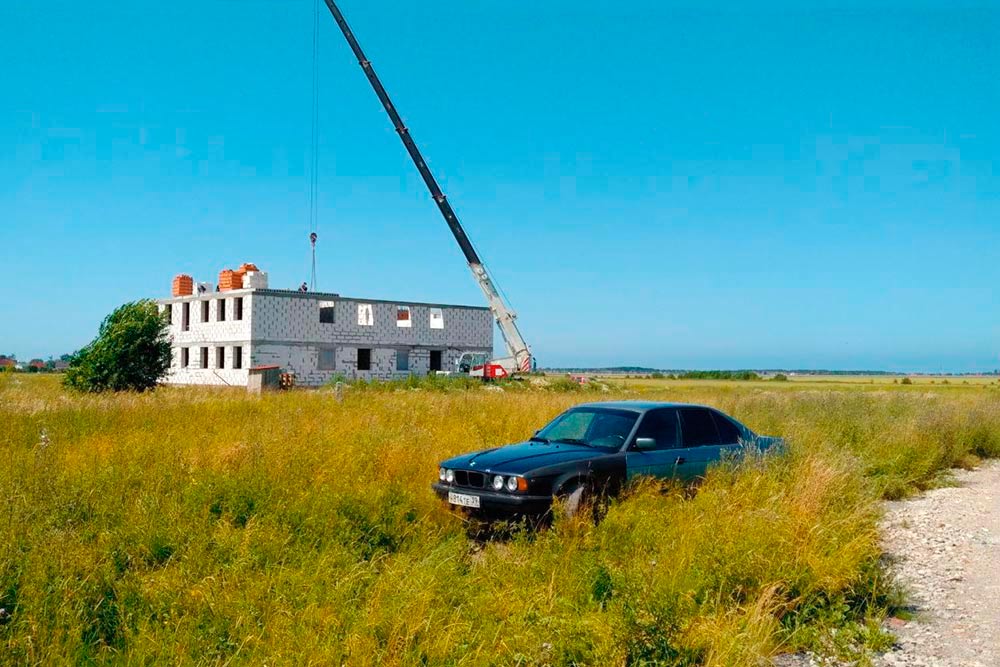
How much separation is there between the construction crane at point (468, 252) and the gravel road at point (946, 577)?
95.5 feet

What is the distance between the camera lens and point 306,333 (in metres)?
41.2

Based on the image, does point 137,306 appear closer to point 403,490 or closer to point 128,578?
point 403,490

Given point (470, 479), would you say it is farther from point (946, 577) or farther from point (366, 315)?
point (366, 315)

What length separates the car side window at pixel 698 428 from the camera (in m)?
9.76

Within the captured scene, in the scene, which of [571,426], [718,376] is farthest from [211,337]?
[718,376]

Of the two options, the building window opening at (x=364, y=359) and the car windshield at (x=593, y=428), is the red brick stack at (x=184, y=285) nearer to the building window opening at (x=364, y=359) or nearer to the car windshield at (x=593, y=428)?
the building window opening at (x=364, y=359)

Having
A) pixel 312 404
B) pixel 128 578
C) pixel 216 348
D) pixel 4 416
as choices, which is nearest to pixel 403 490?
pixel 128 578

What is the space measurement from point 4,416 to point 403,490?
8.45 metres

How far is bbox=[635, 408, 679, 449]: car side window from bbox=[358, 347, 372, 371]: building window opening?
3476 cm

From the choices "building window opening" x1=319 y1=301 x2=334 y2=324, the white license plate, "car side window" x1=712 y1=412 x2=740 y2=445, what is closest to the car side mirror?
"car side window" x1=712 y1=412 x2=740 y2=445

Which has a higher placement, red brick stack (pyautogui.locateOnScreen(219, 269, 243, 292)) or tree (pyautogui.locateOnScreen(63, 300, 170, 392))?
red brick stack (pyautogui.locateOnScreen(219, 269, 243, 292))

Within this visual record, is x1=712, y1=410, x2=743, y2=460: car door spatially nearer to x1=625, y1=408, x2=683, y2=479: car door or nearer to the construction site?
x1=625, y1=408, x2=683, y2=479: car door

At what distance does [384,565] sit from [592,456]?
3.10m

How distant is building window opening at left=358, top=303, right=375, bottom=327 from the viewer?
142ft
